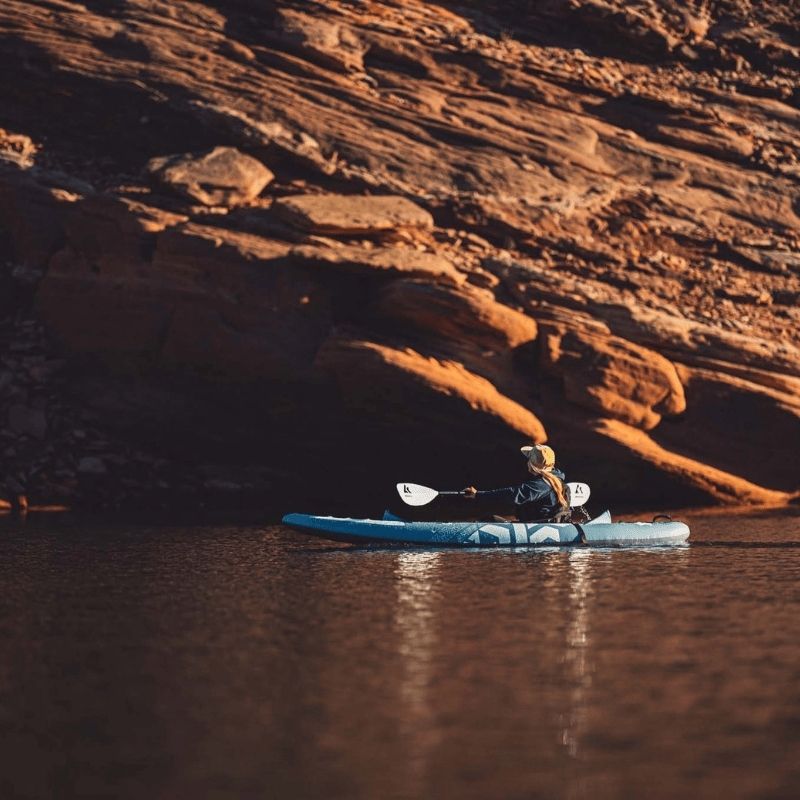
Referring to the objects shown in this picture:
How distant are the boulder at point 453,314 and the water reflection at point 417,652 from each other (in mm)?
9475

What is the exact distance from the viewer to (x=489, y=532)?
81.8ft

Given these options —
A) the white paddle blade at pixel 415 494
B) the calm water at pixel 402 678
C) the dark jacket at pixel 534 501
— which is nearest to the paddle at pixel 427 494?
the white paddle blade at pixel 415 494

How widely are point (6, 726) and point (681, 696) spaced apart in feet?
18.6

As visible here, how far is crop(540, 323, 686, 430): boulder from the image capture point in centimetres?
3259

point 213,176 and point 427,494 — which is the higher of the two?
point 213,176

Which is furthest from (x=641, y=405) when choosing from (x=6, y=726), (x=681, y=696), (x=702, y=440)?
(x=6, y=726)

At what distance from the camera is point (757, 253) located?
37.5 meters

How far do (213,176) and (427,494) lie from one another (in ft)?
38.4

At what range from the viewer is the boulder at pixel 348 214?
3334 cm

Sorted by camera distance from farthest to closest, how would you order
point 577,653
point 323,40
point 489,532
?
point 323,40, point 489,532, point 577,653

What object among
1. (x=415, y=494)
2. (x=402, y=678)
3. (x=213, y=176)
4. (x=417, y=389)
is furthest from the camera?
(x=213, y=176)

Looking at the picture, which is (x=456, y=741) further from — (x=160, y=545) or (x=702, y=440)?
(x=702, y=440)

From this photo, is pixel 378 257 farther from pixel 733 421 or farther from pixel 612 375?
pixel 733 421

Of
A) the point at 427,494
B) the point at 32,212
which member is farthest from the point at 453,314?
the point at 32,212
